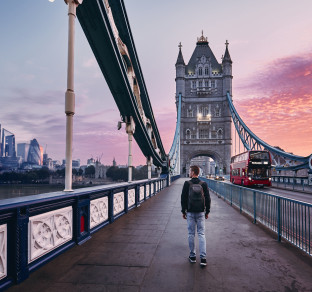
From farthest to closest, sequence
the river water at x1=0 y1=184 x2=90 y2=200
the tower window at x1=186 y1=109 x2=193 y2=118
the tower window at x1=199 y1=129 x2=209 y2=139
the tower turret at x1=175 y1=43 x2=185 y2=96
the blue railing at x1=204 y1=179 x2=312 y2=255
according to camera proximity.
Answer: the river water at x1=0 y1=184 x2=90 y2=200, the tower turret at x1=175 y1=43 x2=185 y2=96, the tower window at x1=186 y1=109 x2=193 y2=118, the tower window at x1=199 y1=129 x2=209 y2=139, the blue railing at x1=204 y1=179 x2=312 y2=255

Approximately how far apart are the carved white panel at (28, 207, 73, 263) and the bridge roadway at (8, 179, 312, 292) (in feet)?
0.81

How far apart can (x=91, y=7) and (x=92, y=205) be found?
15.3ft

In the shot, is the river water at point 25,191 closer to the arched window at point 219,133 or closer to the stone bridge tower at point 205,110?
the stone bridge tower at point 205,110

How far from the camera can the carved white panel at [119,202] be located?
6.94 metres

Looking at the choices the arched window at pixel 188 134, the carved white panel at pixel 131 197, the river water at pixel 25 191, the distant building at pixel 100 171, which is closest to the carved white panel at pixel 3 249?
the carved white panel at pixel 131 197

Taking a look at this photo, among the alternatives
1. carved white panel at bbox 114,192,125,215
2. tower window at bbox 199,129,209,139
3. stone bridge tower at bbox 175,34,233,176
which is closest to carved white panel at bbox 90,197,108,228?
carved white panel at bbox 114,192,125,215

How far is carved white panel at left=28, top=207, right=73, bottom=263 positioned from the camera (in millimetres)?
3296

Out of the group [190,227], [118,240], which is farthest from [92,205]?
[190,227]

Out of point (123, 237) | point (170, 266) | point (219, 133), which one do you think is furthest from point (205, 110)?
point (170, 266)

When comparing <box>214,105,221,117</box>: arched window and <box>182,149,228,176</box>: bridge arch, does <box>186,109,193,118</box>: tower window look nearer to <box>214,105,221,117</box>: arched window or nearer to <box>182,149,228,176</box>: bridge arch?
<box>214,105,221,117</box>: arched window

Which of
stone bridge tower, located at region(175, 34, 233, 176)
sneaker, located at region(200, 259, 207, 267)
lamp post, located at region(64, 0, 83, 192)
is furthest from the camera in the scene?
stone bridge tower, located at region(175, 34, 233, 176)

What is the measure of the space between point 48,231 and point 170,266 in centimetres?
193

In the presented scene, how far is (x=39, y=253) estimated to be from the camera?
3.42 m

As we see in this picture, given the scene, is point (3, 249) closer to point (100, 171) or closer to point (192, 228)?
point (192, 228)
